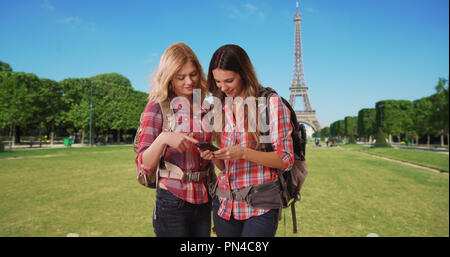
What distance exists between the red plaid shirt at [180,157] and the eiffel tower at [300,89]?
52.9m

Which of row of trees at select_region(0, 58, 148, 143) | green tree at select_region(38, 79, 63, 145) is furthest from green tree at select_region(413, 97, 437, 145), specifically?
green tree at select_region(38, 79, 63, 145)

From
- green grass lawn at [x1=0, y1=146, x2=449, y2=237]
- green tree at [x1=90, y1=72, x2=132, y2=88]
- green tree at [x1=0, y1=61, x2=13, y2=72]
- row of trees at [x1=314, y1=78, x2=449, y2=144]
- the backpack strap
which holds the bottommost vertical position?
green grass lawn at [x1=0, y1=146, x2=449, y2=237]

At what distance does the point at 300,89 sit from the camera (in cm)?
6575

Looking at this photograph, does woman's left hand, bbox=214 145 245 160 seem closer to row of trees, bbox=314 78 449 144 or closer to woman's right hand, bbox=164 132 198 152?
woman's right hand, bbox=164 132 198 152

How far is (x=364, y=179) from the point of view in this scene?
11.1m

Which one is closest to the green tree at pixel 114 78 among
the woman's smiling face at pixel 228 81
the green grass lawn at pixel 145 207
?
the green grass lawn at pixel 145 207

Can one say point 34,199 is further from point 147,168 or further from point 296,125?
point 296,125

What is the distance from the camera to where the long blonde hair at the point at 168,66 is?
5.93ft

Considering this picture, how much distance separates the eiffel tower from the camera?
57969 millimetres

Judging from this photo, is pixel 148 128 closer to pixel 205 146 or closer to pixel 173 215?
pixel 205 146

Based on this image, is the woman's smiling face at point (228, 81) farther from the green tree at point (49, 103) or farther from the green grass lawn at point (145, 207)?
the green tree at point (49, 103)

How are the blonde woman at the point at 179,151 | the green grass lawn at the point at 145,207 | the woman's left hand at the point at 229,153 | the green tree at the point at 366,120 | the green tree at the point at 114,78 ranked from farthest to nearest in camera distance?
the green tree at the point at 366,120 → the green tree at the point at 114,78 → the green grass lawn at the point at 145,207 → the blonde woman at the point at 179,151 → the woman's left hand at the point at 229,153
